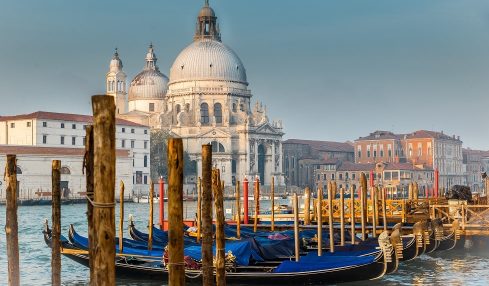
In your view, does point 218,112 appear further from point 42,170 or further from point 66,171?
point 42,170

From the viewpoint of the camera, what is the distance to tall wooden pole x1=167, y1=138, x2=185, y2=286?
27.8ft

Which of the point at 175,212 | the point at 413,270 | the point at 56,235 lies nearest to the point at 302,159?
the point at 413,270

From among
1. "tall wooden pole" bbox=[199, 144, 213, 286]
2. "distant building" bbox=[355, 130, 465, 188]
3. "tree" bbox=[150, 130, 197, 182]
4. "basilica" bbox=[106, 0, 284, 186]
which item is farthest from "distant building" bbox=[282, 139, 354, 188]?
"tall wooden pole" bbox=[199, 144, 213, 286]

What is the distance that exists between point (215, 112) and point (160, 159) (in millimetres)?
9526

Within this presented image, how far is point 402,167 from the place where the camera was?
266 feet

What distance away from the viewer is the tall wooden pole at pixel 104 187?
6.20m

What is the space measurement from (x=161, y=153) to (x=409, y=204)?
49466mm

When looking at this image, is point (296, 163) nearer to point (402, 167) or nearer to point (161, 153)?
point (402, 167)

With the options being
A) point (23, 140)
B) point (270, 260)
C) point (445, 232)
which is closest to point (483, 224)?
point (445, 232)

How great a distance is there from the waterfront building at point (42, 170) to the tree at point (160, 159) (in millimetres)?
12889

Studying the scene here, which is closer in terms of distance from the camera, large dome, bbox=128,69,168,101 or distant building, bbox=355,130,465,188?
large dome, bbox=128,69,168,101

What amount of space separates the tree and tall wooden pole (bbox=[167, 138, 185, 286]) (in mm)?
59977

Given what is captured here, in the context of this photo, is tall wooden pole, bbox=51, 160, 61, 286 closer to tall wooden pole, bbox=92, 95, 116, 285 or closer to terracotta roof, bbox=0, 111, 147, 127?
tall wooden pole, bbox=92, 95, 116, 285

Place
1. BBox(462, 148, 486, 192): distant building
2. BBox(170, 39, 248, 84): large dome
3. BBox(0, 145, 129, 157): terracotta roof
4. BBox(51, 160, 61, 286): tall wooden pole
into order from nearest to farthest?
BBox(51, 160, 61, 286): tall wooden pole, BBox(0, 145, 129, 157): terracotta roof, BBox(170, 39, 248, 84): large dome, BBox(462, 148, 486, 192): distant building
